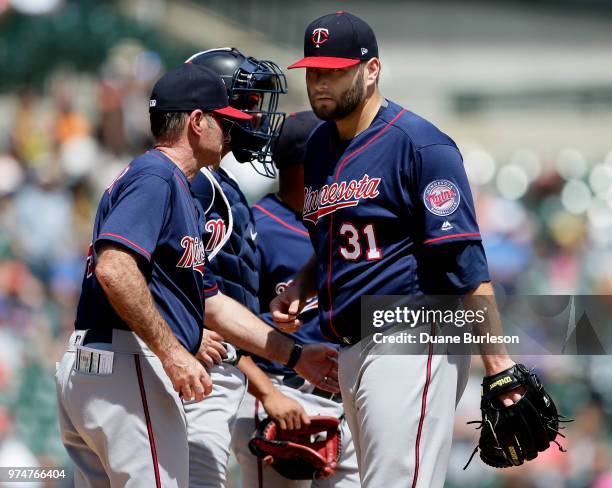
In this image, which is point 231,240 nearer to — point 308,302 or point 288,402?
point 308,302

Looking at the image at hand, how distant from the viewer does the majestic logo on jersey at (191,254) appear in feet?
11.8

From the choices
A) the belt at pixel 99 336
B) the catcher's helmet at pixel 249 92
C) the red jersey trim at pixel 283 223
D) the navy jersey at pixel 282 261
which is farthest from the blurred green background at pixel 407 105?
the belt at pixel 99 336

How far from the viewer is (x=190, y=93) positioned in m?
3.76

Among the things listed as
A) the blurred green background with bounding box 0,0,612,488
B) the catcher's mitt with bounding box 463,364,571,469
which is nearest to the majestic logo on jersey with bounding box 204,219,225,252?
the catcher's mitt with bounding box 463,364,571,469

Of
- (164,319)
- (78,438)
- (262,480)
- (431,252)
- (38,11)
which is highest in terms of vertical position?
(38,11)

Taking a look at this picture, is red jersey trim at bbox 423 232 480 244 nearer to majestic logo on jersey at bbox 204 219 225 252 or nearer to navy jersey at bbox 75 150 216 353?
navy jersey at bbox 75 150 216 353

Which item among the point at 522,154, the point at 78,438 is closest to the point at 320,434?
the point at 78,438

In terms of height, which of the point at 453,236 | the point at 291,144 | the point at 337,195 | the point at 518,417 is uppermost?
the point at 291,144

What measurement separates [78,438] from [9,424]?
12.7 feet

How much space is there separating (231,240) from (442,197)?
1.08 m

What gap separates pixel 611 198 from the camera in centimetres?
1142

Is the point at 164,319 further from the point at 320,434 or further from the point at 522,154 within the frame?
the point at 522,154

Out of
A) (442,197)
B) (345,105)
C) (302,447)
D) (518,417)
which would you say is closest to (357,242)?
(442,197)

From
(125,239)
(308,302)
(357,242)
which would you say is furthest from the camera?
(308,302)
